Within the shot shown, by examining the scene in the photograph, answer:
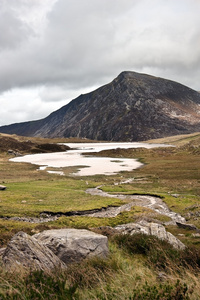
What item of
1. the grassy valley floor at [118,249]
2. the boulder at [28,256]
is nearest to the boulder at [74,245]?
the grassy valley floor at [118,249]

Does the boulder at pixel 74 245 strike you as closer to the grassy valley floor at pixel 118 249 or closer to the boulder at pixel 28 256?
the grassy valley floor at pixel 118 249

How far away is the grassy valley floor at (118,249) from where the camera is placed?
6972 mm

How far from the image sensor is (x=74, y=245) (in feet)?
39.4

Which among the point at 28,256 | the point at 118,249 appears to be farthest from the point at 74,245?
the point at 118,249

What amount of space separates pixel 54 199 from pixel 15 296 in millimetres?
43187

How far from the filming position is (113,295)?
23.5ft

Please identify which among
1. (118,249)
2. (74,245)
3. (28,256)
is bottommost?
(118,249)

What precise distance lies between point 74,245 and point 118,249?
2899 mm

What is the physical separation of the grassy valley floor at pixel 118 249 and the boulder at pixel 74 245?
0.88 m

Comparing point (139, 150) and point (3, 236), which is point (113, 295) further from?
point (139, 150)

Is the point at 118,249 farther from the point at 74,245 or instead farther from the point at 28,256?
the point at 28,256

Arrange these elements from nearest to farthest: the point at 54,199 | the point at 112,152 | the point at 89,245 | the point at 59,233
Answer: the point at 89,245, the point at 59,233, the point at 54,199, the point at 112,152

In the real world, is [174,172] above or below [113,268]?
below

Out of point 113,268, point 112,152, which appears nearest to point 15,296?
point 113,268
